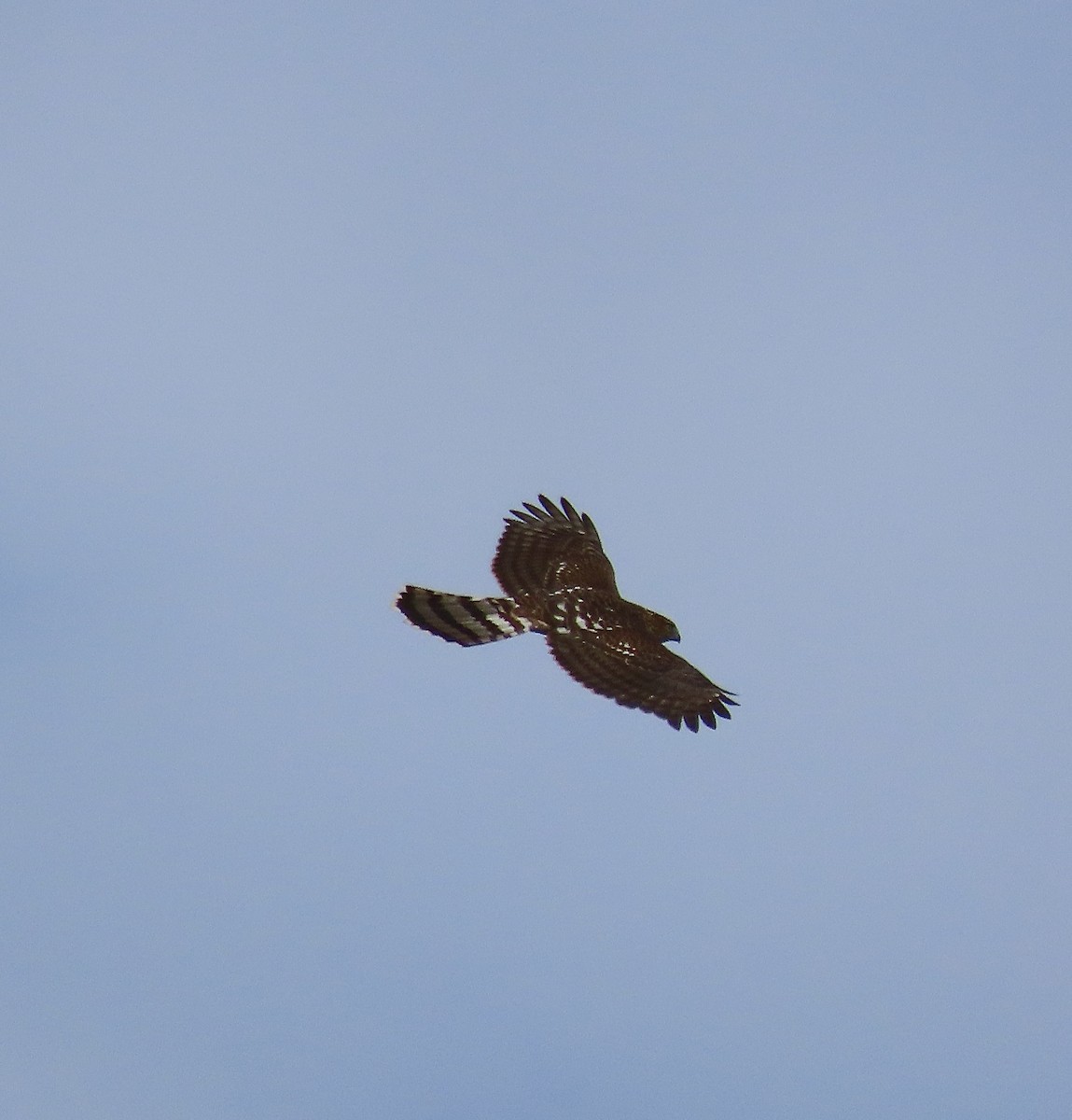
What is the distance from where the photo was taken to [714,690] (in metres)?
14.5

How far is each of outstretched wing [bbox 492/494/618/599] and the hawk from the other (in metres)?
0.01

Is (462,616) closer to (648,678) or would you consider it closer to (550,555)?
(550,555)

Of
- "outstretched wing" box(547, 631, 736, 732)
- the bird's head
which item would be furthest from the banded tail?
the bird's head

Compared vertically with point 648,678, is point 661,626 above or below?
above

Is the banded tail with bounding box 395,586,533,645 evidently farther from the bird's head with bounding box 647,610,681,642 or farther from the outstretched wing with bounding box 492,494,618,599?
the bird's head with bounding box 647,610,681,642

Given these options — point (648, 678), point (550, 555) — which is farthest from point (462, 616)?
point (648, 678)

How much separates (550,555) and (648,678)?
1.99 meters

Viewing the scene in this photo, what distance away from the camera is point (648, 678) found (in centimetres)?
1455

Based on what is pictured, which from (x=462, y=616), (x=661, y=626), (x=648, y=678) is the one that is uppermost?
(x=661, y=626)

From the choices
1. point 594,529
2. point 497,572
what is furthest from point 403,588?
point 594,529

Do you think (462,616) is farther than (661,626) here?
Yes

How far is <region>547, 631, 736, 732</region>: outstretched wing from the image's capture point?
1441 cm

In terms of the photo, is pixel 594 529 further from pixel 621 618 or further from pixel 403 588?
pixel 403 588

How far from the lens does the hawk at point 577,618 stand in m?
14.5
